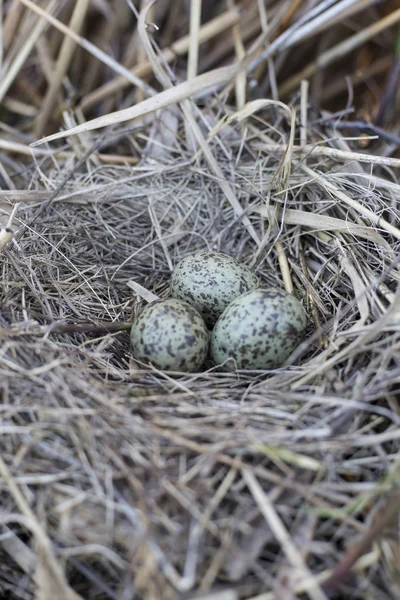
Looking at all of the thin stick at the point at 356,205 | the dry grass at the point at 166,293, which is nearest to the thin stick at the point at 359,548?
the dry grass at the point at 166,293

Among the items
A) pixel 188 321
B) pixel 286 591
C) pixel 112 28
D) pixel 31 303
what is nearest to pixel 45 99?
pixel 112 28

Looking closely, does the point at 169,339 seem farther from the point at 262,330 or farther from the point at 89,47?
the point at 89,47

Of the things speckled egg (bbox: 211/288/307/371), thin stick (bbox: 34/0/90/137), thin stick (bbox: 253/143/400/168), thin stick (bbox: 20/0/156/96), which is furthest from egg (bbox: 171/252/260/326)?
thin stick (bbox: 34/0/90/137)

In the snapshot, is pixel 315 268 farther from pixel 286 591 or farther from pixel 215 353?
pixel 286 591

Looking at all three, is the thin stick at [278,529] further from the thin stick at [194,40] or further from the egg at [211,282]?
the thin stick at [194,40]

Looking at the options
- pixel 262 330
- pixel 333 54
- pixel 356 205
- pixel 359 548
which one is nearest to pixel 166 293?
pixel 262 330
